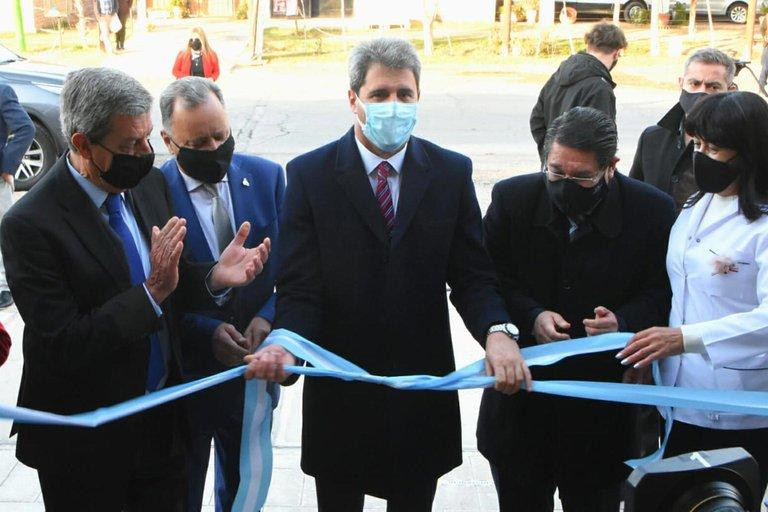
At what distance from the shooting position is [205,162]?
346 cm

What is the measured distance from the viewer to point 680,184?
4434mm

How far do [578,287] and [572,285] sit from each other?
0.02 metres

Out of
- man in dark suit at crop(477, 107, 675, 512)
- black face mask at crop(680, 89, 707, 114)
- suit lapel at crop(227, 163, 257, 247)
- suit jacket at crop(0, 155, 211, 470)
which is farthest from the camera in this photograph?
black face mask at crop(680, 89, 707, 114)

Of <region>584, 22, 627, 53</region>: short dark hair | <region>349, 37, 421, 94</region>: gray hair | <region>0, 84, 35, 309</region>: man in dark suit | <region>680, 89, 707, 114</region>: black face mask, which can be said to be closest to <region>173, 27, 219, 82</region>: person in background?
<region>0, 84, 35, 309</region>: man in dark suit

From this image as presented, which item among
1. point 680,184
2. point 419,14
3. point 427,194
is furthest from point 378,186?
point 419,14

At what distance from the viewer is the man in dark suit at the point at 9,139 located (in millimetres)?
6430

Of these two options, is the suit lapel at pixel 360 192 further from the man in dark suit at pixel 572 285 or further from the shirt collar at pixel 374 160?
the man in dark suit at pixel 572 285

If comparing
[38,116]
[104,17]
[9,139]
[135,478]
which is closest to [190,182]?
[135,478]

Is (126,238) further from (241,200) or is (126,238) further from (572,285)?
(572,285)

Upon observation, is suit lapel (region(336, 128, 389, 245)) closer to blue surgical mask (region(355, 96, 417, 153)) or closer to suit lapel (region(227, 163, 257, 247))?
blue surgical mask (region(355, 96, 417, 153))

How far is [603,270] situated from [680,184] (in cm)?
145

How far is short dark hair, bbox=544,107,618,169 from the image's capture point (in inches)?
122

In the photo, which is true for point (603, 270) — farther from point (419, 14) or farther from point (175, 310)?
point (419, 14)

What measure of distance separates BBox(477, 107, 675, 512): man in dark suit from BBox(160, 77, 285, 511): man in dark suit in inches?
36.3
